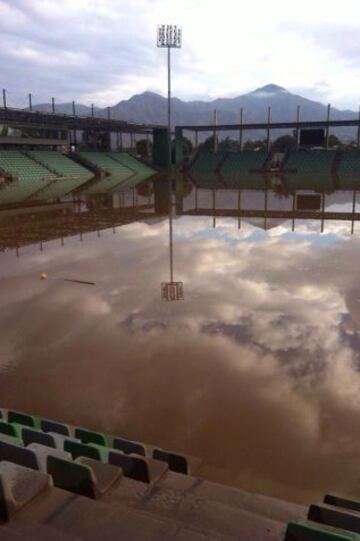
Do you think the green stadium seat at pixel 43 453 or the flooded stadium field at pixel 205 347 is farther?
the flooded stadium field at pixel 205 347

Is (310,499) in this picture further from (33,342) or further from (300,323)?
(33,342)

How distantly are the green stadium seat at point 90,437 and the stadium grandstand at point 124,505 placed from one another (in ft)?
2.27

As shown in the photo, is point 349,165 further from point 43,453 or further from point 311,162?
point 43,453

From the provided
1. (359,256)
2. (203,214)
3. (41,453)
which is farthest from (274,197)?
(41,453)

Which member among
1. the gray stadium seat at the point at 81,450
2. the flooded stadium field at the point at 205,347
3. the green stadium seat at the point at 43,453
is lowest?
the flooded stadium field at the point at 205,347

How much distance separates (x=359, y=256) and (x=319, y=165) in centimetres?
5152

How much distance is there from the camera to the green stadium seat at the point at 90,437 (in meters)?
5.94

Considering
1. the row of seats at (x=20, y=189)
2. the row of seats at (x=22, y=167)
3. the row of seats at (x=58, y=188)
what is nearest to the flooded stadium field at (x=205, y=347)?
the row of seats at (x=20, y=189)

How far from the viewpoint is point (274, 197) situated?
41594mm

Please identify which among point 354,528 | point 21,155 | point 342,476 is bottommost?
point 342,476

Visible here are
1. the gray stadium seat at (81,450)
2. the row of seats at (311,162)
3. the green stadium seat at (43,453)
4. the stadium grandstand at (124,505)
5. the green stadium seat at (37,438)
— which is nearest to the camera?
the stadium grandstand at (124,505)

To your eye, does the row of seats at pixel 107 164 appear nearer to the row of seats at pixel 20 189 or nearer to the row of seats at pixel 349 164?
the row of seats at pixel 20 189

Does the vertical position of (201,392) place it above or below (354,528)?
below

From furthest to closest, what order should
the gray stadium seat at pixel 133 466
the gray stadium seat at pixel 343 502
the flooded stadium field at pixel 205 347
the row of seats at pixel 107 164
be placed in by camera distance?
the row of seats at pixel 107 164 < the flooded stadium field at pixel 205 347 < the gray stadium seat at pixel 133 466 < the gray stadium seat at pixel 343 502
